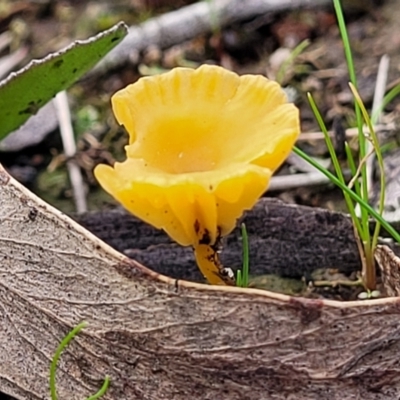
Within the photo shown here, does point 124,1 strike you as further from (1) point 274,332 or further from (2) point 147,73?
(1) point 274,332

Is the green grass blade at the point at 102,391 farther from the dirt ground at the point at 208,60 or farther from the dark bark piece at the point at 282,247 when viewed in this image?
the dirt ground at the point at 208,60

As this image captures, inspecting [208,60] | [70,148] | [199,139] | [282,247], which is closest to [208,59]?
[208,60]

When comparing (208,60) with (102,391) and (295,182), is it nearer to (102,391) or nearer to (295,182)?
(295,182)

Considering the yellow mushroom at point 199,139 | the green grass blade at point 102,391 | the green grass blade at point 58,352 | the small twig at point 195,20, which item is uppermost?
the yellow mushroom at point 199,139

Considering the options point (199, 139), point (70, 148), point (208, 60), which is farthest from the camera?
point (208, 60)

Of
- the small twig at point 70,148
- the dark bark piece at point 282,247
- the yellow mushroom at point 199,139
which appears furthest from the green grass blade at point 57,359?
the small twig at point 70,148

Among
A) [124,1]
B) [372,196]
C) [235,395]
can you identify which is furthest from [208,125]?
[124,1]

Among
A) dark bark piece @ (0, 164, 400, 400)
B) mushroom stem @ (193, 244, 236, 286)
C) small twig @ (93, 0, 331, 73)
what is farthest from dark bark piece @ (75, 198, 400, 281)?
small twig @ (93, 0, 331, 73)

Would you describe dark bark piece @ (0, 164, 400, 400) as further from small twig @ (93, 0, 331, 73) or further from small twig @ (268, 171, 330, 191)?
small twig @ (93, 0, 331, 73)
